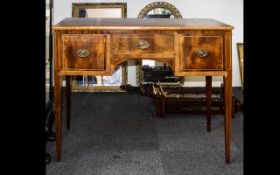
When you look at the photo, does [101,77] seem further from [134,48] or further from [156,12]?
[134,48]

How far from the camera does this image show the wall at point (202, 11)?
683 centimetres

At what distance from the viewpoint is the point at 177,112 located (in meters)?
4.58

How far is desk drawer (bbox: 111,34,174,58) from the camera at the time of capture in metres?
2.81

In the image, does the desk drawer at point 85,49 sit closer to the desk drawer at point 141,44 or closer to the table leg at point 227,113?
the desk drawer at point 141,44

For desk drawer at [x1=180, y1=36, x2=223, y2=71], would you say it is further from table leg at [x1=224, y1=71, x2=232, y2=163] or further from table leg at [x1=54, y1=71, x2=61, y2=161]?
table leg at [x1=54, y1=71, x2=61, y2=161]

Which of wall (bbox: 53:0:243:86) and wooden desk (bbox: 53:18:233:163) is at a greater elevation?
wall (bbox: 53:0:243:86)

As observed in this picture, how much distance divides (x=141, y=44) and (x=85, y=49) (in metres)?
0.39

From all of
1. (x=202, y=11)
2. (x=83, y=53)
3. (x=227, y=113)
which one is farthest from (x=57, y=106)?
(x=202, y=11)

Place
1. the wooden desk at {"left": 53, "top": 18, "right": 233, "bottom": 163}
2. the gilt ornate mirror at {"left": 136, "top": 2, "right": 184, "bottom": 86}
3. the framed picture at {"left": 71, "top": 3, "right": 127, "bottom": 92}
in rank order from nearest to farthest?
the wooden desk at {"left": 53, "top": 18, "right": 233, "bottom": 163} < the framed picture at {"left": 71, "top": 3, "right": 127, "bottom": 92} < the gilt ornate mirror at {"left": 136, "top": 2, "right": 184, "bottom": 86}

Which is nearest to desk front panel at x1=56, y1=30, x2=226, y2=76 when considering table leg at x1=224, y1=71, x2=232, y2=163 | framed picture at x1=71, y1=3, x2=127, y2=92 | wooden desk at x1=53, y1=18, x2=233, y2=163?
wooden desk at x1=53, y1=18, x2=233, y2=163
